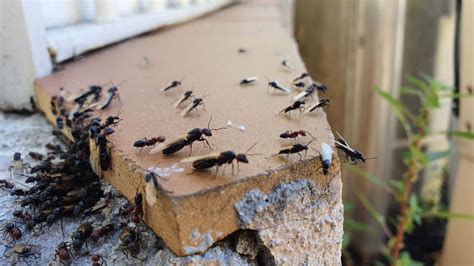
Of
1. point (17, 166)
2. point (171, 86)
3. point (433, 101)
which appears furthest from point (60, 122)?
point (433, 101)

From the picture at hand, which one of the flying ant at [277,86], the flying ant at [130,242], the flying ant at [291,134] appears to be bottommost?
the flying ant at [130,242]

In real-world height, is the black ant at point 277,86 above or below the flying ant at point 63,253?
above

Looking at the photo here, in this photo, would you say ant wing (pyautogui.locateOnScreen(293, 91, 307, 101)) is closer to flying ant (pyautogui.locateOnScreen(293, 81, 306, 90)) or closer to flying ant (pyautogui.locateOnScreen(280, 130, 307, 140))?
flying ant (pyautogui.locateOnScreen(293, 81, 306, 90))

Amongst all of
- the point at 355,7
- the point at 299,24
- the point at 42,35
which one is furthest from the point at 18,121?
the point at 299,24

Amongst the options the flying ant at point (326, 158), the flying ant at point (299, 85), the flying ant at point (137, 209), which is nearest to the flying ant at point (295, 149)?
the flying ant at point (326, 158)

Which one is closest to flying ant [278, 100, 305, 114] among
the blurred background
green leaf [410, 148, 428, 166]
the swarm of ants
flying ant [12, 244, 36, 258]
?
the swarm of ants

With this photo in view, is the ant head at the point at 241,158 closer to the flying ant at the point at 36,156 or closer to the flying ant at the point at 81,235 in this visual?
the flying ant at the point at 81,235

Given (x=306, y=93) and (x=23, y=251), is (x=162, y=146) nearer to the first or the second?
(x=23, y=251)
